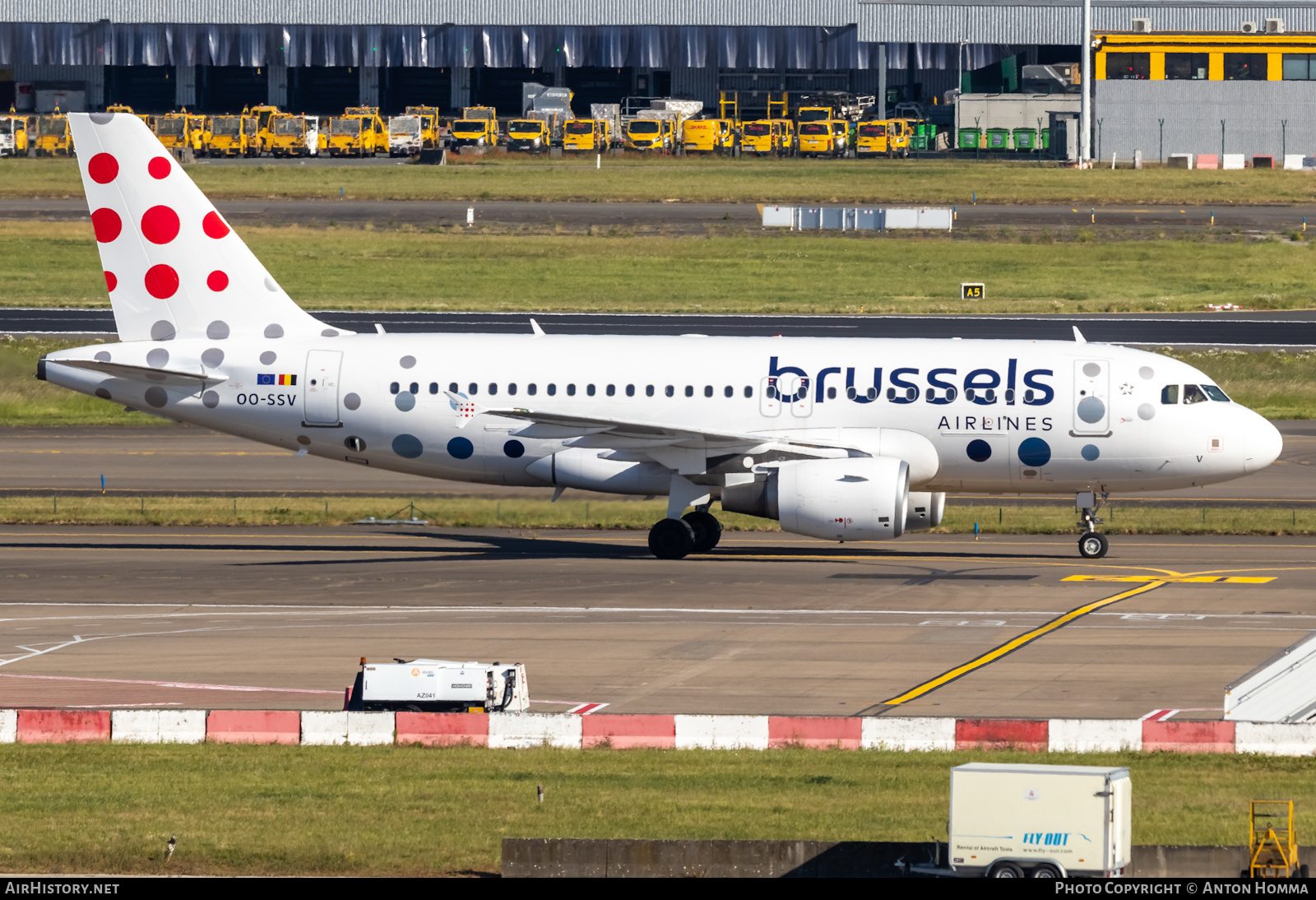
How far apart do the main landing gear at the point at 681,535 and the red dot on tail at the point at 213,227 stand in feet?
39.1

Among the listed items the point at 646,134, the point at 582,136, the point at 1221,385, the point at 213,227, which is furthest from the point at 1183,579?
the point at 582,136

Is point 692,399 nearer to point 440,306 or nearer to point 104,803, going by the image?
point 104,803

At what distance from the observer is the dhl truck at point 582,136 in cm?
14662

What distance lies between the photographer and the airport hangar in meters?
154

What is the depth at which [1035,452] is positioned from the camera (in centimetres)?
3844

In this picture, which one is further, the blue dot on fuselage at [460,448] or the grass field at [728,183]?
the grass field at [728,183]

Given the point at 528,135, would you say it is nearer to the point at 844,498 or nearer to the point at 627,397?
the point at 627,397

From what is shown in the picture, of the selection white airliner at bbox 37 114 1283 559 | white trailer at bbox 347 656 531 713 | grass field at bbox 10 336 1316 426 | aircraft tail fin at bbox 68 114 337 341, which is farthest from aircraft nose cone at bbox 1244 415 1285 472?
grass field at bbox 10 336 1316 426

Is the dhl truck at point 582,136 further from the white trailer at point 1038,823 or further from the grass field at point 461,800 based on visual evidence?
the white trailer at point 1038,823

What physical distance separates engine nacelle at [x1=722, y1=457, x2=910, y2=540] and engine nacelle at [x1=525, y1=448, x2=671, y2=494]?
2.88 meters

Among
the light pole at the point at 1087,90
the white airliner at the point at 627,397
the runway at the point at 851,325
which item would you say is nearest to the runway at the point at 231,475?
the white airliner at the point at 627,397

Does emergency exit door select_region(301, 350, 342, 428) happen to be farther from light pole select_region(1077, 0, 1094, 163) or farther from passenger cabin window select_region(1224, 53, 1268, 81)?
passenger cabin window select_region(1224, 53, 1268, 81)

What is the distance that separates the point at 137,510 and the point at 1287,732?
3105 centimetres

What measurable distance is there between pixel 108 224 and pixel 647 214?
69505mm
